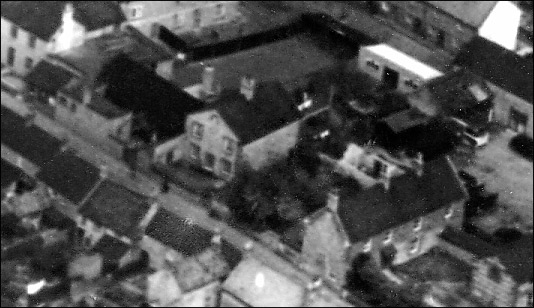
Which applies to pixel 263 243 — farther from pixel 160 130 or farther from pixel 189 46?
pixel 189 46

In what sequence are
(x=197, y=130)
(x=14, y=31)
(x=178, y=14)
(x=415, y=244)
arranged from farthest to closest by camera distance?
(x=178, y=14) < (x=14, y=31) < (x=197, y=130) < (x=415, y=244)

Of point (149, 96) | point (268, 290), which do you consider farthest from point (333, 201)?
point (149, 96)

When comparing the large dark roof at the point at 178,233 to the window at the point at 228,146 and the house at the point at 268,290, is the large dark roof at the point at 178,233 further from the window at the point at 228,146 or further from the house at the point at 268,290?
the window at the point at 228,146

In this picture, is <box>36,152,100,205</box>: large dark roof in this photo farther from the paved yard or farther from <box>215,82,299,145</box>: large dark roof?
the paved yard

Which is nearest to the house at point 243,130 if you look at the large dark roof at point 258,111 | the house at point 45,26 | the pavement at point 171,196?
the large dark roof at point 258,111

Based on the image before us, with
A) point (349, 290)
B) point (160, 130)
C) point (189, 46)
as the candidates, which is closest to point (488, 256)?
point (349, 290)

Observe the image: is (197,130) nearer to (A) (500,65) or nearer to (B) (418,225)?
(B) (418,225)
